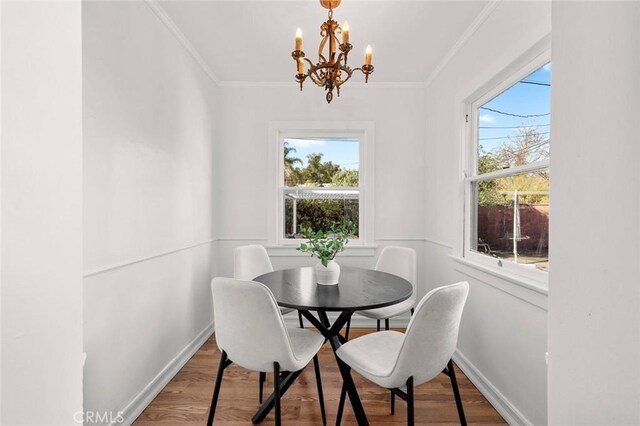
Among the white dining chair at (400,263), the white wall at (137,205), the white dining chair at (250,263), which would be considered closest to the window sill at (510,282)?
the white dining chair at (400,263)

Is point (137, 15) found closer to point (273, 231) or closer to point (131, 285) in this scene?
point (131, 285)

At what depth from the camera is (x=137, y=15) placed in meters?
1.96

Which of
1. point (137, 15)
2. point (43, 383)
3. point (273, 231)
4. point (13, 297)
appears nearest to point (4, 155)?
point (13, 297)

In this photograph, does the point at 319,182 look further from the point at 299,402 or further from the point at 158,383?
the point at 158,383

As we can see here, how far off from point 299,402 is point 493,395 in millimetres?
1288

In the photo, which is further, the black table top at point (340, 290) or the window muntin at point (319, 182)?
the window muntin at point (319, 182)

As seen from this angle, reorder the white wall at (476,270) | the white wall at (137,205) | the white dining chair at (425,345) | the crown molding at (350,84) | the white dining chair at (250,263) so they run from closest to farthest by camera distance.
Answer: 1. the white dining chair at (425,345)
2. the white wall at (137,205)
3. the white wall at (476,270)
4. the white dining chair at (250,263)
5. the crown molding at (350,84)

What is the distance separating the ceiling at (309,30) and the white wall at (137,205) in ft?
0.91

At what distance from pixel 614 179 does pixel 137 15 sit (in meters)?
2.49

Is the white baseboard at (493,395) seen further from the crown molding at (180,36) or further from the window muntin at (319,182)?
the crown molding at (180,36)

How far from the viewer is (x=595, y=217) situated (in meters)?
0.44

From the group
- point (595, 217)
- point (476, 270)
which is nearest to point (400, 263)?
point (476, 270)

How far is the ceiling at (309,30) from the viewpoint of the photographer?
7.10ft

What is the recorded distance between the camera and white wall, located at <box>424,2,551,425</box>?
5.61ft
